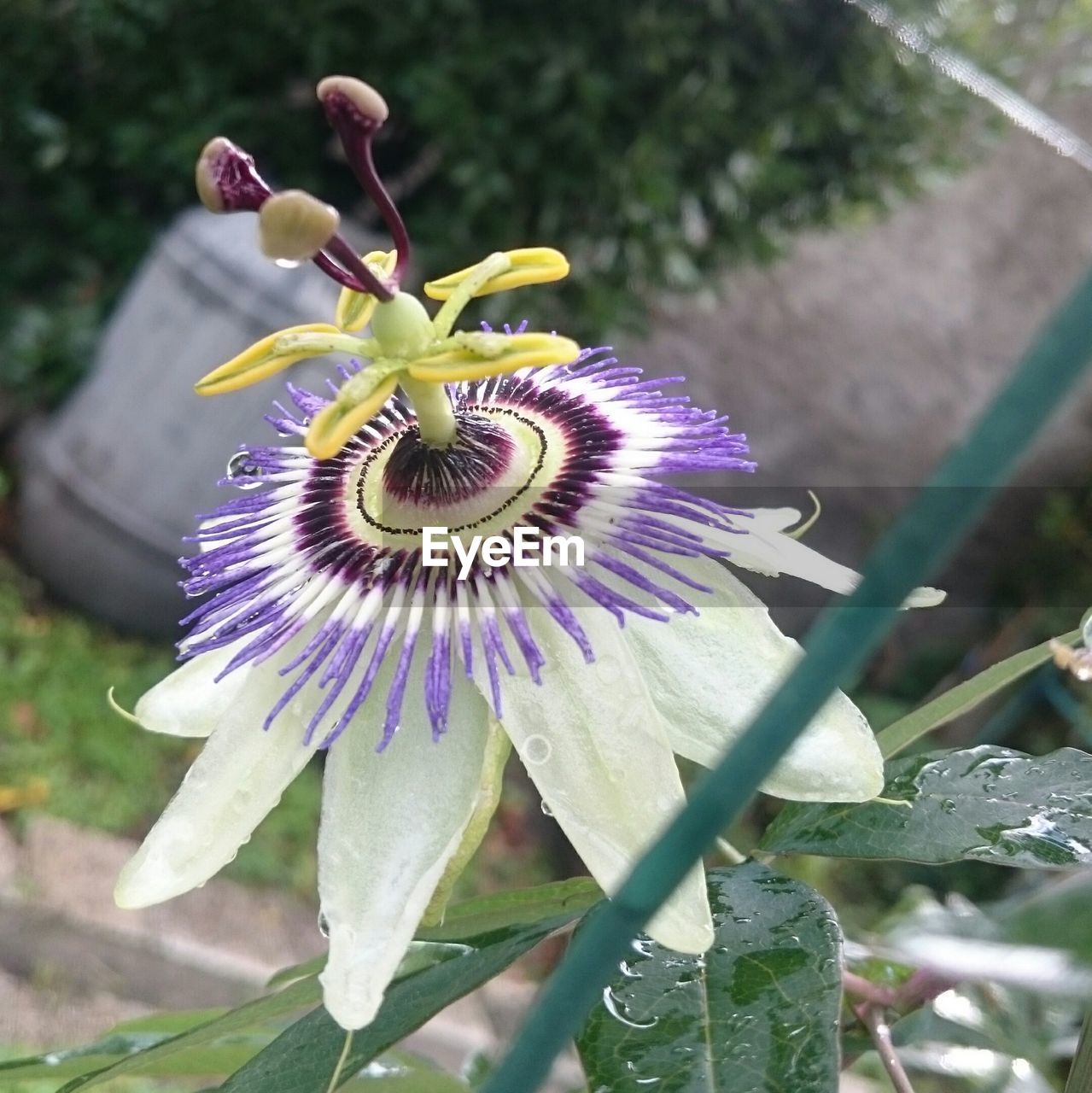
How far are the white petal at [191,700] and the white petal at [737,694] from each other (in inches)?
6.8

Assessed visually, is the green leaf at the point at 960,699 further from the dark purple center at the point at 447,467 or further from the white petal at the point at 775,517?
the dark purple center at the point at 447,467

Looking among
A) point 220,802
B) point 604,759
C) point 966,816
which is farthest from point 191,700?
point 966,816

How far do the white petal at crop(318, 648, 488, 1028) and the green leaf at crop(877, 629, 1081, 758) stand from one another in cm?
18

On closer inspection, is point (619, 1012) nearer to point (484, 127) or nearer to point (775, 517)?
point (775, 517)

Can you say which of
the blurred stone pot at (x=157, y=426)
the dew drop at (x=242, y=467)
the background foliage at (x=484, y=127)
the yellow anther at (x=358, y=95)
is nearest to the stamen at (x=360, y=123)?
the yellow anther at (x=358, y=95)

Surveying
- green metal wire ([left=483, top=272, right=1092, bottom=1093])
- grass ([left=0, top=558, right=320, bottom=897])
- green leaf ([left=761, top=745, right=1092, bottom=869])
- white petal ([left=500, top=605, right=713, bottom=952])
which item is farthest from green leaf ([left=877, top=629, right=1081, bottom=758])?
grass ([left=0, top=558, right=320, bottom=897])

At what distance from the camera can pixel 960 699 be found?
0.48 m

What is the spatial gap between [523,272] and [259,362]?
13 cm

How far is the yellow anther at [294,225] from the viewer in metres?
0.41

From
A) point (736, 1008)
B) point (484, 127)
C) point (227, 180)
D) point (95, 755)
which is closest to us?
point (736, 1008)

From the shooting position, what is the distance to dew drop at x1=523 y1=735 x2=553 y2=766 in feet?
1.40

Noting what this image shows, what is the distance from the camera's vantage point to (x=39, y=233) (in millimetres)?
2328

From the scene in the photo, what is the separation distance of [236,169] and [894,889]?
218cm

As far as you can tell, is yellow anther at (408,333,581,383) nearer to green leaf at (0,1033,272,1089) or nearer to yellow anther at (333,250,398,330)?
yellow anther at (333,250,398,330)
